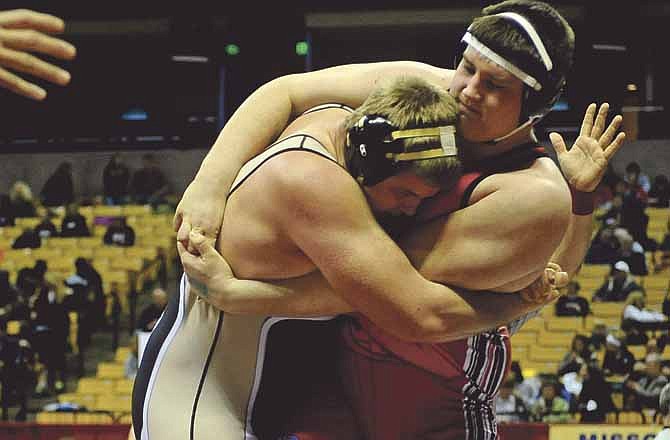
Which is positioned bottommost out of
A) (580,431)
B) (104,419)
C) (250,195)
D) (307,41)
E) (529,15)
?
(104,419)

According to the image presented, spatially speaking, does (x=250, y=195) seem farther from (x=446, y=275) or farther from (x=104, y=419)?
(x=104, y=419)

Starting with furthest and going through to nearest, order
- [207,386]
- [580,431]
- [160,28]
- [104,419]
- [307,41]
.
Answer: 1. [160,28]
2. [307,41]
3. [104,419]
4. [580,431]
5. [207,386]

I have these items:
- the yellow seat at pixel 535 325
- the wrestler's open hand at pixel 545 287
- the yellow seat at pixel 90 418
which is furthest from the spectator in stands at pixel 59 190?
the wrestler's open hand at pixel 545 287

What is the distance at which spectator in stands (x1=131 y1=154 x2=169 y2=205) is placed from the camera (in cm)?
1405

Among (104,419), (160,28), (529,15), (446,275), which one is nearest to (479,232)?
(446,275)

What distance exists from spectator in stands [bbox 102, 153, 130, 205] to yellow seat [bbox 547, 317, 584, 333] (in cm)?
589

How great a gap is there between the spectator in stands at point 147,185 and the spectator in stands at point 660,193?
5880mm

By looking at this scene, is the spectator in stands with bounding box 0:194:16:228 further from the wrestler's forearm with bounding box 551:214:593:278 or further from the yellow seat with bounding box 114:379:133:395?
the wrestler's forearm with bounding box 551:214:593:278

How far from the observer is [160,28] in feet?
55.4

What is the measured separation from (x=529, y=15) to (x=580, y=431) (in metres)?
4.60

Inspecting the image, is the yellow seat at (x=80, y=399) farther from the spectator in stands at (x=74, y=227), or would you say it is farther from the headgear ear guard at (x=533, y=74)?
the headgear ear guard at (x=533, y=74)

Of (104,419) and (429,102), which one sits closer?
(429,102)

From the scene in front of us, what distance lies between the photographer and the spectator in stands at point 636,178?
511 inches

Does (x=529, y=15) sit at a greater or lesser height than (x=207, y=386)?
greater
